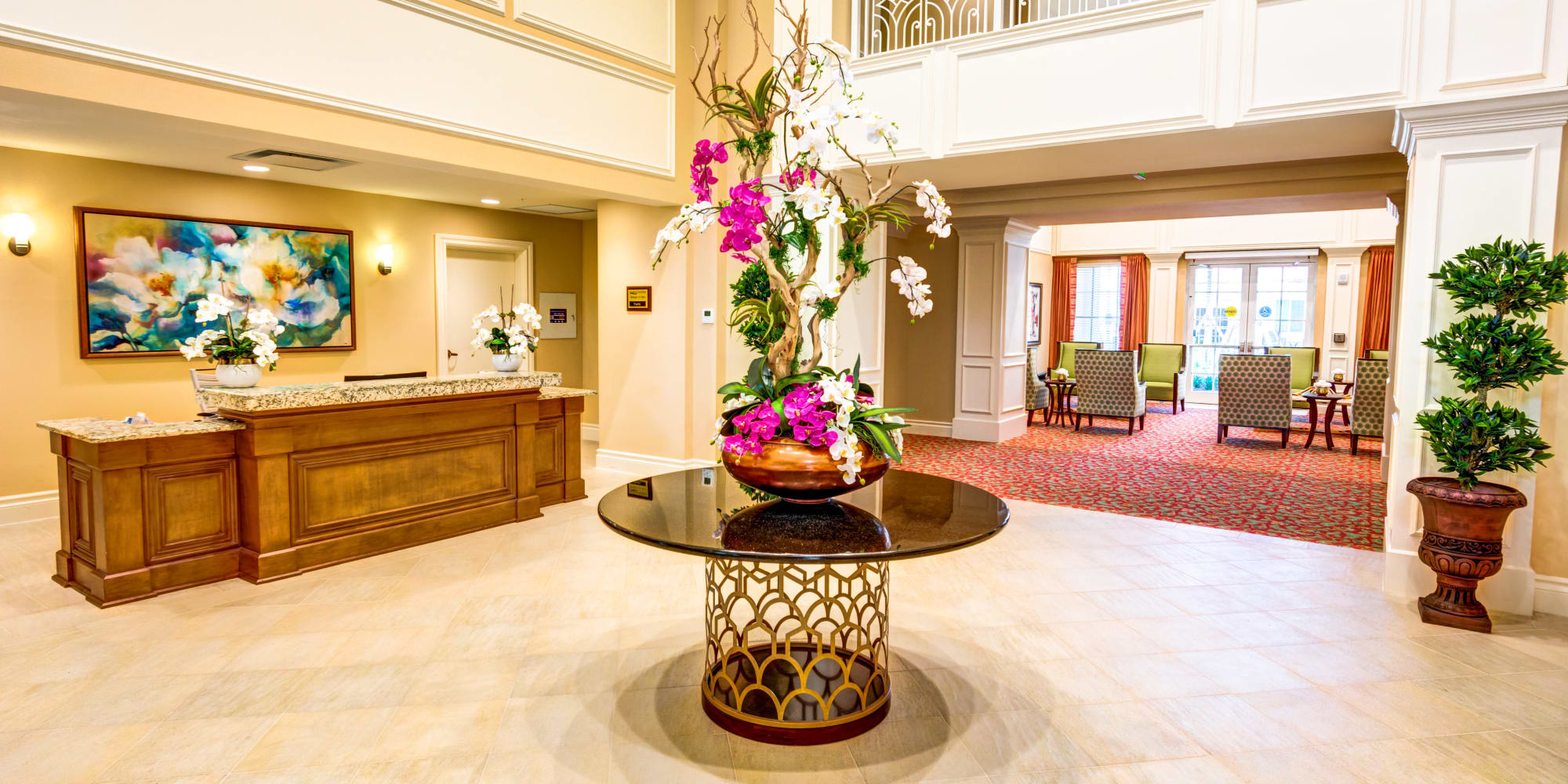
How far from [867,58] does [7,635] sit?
234 inches

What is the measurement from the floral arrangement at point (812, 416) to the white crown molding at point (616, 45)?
396 centimetres

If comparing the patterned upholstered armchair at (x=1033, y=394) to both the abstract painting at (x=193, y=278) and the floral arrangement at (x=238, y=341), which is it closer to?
the abstract painting at (x=193, y=278)

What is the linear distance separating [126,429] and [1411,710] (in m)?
5.75

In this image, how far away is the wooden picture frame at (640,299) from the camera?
7.13m

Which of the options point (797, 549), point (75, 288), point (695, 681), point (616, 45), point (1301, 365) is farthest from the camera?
point (1301, 365)

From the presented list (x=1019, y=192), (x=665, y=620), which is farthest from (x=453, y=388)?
(x=1019, y=192)

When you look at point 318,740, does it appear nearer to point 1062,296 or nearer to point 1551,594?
point 1551,594

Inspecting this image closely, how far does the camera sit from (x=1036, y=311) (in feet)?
45.9

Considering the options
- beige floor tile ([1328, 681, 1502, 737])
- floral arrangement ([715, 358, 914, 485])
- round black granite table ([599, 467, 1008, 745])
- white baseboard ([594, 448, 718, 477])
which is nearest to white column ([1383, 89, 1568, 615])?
beige floor tile ([1328, 681, 1502, 737])

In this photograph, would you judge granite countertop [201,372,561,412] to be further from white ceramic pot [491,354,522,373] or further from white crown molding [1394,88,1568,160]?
white crown molding [1394,88,1568,160]

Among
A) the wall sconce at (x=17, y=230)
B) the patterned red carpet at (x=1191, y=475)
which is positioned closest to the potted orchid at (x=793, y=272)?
the patterned red carpet at (x=1191, y=475)

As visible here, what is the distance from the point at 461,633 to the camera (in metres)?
3.64

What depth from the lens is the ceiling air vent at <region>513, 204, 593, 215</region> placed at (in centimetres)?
807

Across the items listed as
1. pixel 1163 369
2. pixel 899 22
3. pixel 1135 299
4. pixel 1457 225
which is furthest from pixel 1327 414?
pixel 899 22
